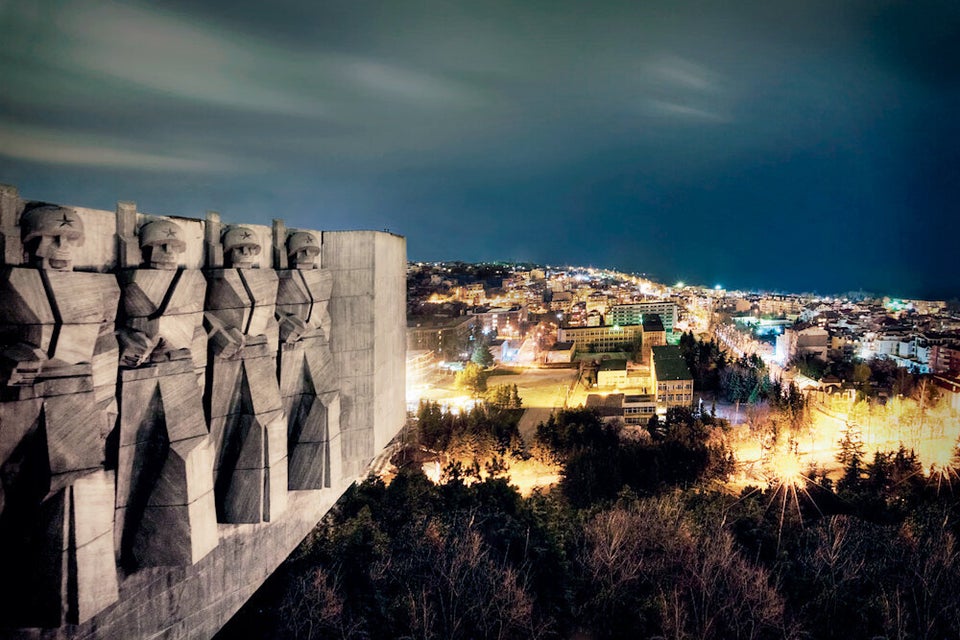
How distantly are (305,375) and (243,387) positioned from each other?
602mm

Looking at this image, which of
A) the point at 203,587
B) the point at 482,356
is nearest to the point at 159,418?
the point at 203,587

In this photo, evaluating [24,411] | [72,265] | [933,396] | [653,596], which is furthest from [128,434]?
[933,396]

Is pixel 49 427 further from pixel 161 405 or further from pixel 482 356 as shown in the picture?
pixel 482 356

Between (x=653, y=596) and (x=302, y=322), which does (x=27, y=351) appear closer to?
(x=302, y=322)

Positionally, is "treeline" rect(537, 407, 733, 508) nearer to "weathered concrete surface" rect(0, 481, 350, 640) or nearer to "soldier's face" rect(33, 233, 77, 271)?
"weathered concrete surface" rect(0, 481, 350, 640)

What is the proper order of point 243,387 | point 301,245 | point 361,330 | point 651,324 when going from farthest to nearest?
point 651,324 → point 361,330 → point 301,245 → point 243,387

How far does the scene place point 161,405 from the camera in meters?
2.82

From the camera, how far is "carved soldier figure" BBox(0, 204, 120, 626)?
2230 millimetres

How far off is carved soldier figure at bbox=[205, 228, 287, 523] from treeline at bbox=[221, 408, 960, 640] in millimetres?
2523

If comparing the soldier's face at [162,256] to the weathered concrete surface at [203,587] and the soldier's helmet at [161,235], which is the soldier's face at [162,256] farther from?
the weathered concrete surface at [203,587]

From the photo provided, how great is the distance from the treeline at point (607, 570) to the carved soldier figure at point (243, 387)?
2523mm

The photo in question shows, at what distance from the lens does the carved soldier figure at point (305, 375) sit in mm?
3836

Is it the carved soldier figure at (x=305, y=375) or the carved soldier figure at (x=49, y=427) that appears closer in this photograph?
the carved soldier figure at (x=49, y=427)

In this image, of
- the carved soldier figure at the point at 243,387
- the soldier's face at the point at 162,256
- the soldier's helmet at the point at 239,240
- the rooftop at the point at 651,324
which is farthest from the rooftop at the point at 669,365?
the soldier's face at the point at 162,256
